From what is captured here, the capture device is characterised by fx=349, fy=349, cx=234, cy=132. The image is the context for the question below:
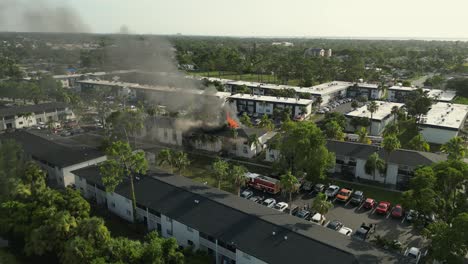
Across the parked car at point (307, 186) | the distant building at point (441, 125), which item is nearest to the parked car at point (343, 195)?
the parked car at point (307, 186)

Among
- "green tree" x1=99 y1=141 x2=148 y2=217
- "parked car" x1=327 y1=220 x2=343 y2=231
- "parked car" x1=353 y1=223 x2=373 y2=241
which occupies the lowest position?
"parked car" x1=353 y1=223 x2=373 y2=241

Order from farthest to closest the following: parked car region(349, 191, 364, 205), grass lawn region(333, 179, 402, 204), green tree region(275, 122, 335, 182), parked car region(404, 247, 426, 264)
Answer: grass lawn region(333, 179, 402, 204), green tree region(275, 122, 335, 182), parked car region(349, 191, 364, 205), parked car region(404, 247, 426, 264)

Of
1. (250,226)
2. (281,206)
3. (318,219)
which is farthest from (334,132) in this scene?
(250,226)

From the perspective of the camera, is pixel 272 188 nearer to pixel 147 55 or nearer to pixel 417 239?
pixel 417 239

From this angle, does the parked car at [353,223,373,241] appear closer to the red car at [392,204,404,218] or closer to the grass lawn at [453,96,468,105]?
the red car at [392,204,404,218]

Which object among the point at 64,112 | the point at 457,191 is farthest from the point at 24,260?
the point at 64,112

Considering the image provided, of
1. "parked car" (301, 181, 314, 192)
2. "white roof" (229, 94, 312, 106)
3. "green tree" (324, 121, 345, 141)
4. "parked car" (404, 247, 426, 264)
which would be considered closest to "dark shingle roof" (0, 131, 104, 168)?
"parked car" (301, 181, 314, 192)
